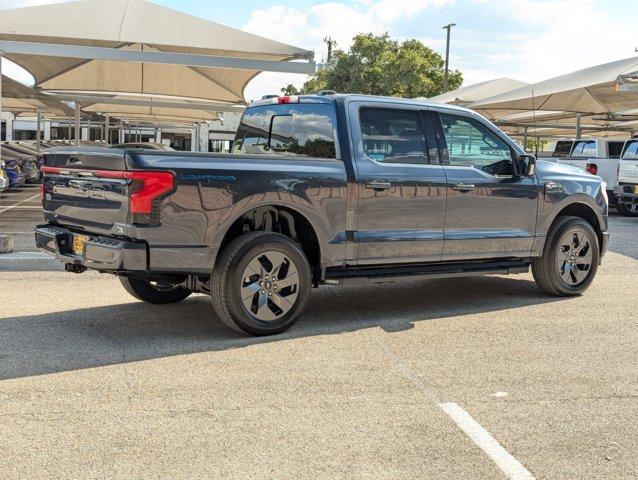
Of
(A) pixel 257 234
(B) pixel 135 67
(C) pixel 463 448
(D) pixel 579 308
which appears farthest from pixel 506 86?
(C) pixel 463 448

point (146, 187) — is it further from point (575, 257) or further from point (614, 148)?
point (614, 148)

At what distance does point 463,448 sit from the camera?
3.97 metres

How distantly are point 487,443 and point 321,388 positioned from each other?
119 centimetres

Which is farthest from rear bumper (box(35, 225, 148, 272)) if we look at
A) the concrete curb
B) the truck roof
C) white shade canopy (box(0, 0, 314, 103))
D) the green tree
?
the green tree

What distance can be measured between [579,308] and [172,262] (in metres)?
4.01

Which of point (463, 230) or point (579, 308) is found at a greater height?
point (463, 230)

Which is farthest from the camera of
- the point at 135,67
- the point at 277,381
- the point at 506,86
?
the point at 506,86

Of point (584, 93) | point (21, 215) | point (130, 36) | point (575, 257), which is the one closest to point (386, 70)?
point (584, 93)

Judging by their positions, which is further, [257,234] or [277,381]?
[257,234]

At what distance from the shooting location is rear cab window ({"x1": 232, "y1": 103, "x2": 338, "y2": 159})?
6637 millimetres

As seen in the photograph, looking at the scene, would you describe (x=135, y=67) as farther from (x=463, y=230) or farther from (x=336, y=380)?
(x=336, y=380)

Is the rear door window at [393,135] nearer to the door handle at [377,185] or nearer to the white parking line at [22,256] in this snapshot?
the door handle at [377,185]

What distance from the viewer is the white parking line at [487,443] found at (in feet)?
12.1

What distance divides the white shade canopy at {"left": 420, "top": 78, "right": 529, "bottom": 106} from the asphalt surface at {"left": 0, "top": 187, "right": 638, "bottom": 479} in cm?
2143
